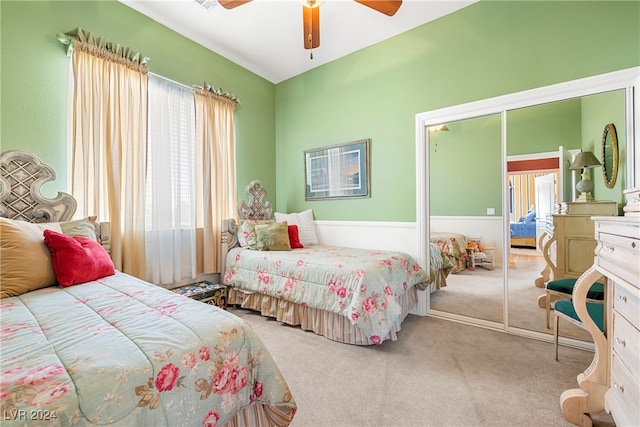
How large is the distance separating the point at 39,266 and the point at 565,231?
3.71 metres

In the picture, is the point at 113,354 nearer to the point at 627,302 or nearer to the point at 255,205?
the point at 627,302

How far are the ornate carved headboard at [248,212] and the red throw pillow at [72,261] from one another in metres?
1.46

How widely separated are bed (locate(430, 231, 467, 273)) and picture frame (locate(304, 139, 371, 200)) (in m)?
0.93

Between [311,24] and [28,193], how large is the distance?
239 centimetres

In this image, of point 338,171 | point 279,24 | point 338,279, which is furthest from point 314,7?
point 338,279

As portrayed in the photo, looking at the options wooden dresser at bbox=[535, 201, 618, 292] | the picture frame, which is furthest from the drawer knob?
the picture frame

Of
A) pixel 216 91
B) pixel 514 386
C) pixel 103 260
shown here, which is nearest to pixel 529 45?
pixel 514 386

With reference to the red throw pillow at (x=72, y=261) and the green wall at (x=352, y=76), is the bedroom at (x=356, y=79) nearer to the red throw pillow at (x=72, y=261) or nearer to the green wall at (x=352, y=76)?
the green wall at (x=352, y=76)

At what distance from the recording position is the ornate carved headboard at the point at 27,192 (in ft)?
5.74

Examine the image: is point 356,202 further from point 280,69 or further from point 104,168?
point 104,168

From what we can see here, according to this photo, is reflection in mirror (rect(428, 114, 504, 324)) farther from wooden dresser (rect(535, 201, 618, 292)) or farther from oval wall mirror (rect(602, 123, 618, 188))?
oval wall mirror (rect(602, 123, 618, 188))

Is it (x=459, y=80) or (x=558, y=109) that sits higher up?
(x=459, y=80)

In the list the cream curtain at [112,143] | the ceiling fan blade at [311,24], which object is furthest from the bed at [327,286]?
the ceiling fan blade at [311,24]

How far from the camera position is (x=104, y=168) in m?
2.23
